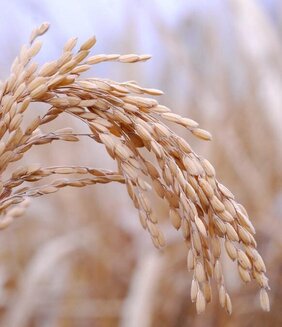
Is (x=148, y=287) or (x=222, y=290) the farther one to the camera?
(x=148, y=287)

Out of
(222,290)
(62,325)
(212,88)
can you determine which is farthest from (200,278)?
(212,88)

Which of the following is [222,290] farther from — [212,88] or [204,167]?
[212,88]

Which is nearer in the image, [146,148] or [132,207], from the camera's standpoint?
[146,148]

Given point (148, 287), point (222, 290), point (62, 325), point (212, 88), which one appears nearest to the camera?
point (222, 290)

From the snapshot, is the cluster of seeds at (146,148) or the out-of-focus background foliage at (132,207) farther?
the out-of-focus background foliage at (132,207)

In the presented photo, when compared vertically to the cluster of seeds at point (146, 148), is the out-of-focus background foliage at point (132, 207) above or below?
above

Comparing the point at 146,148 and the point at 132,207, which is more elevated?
the point at 132,207
